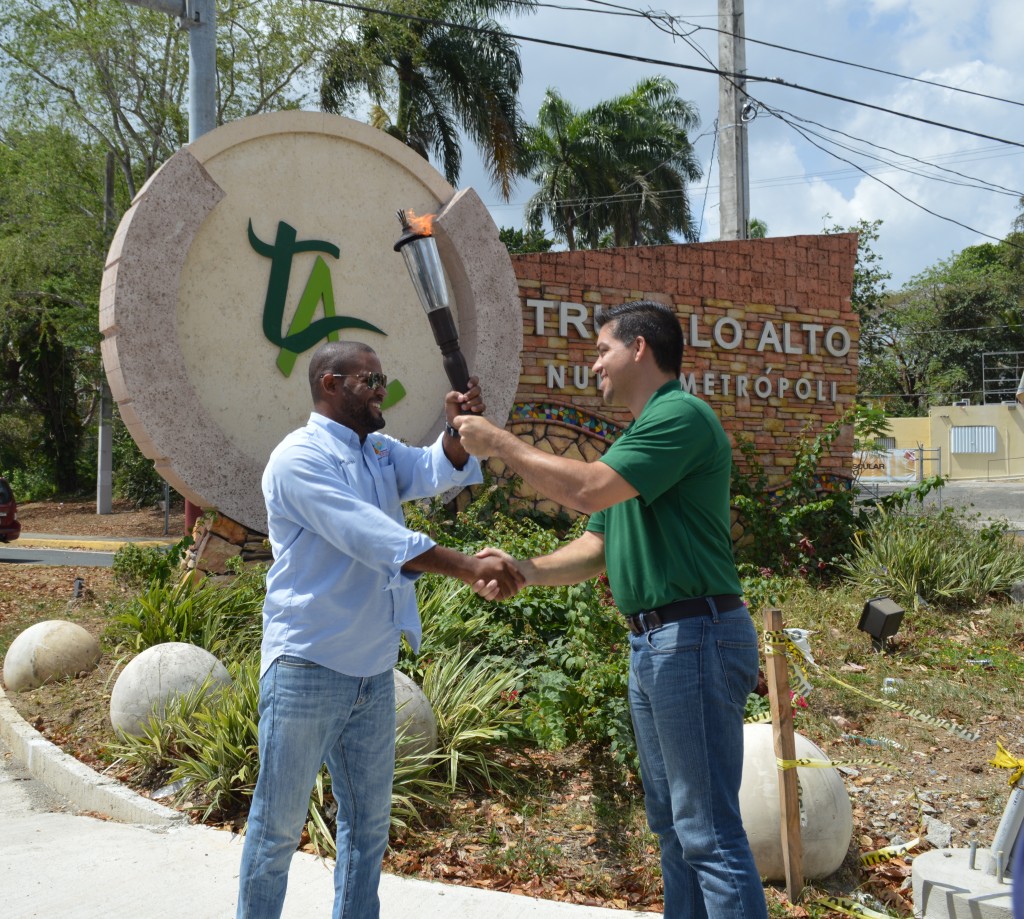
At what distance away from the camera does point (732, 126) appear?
12234 millimetres

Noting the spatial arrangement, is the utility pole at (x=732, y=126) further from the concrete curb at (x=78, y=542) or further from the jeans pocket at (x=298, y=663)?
the concrete curb at (x=78, y=542)

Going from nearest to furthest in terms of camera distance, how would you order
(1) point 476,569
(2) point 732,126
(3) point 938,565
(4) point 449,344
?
(1) point 476,569, (4) point 449,344, (3) point 938,565, (2) point 732,126

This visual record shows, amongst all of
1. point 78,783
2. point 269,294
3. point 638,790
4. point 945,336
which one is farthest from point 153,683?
point 945,336

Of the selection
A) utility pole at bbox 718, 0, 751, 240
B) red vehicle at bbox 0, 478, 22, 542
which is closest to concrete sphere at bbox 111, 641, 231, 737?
utility pole at bbox 718, 0, 751, 240

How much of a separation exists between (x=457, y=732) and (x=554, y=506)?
167 inches

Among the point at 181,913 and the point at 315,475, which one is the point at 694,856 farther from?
the point at 181,913

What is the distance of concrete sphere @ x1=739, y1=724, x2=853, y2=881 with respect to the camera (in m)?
4.00

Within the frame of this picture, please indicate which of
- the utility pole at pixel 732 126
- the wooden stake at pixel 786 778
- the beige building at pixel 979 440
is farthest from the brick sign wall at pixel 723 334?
the beige building at pixel 979 440

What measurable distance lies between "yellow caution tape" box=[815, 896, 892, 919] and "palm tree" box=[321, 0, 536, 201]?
71.3 ft

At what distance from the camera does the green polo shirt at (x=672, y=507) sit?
289 cm

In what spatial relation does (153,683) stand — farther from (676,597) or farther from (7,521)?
(7,521)

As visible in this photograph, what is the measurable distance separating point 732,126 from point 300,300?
6822 mm

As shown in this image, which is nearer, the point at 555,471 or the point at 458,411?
the point at 555,471

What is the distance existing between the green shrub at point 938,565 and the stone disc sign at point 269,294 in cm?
352
